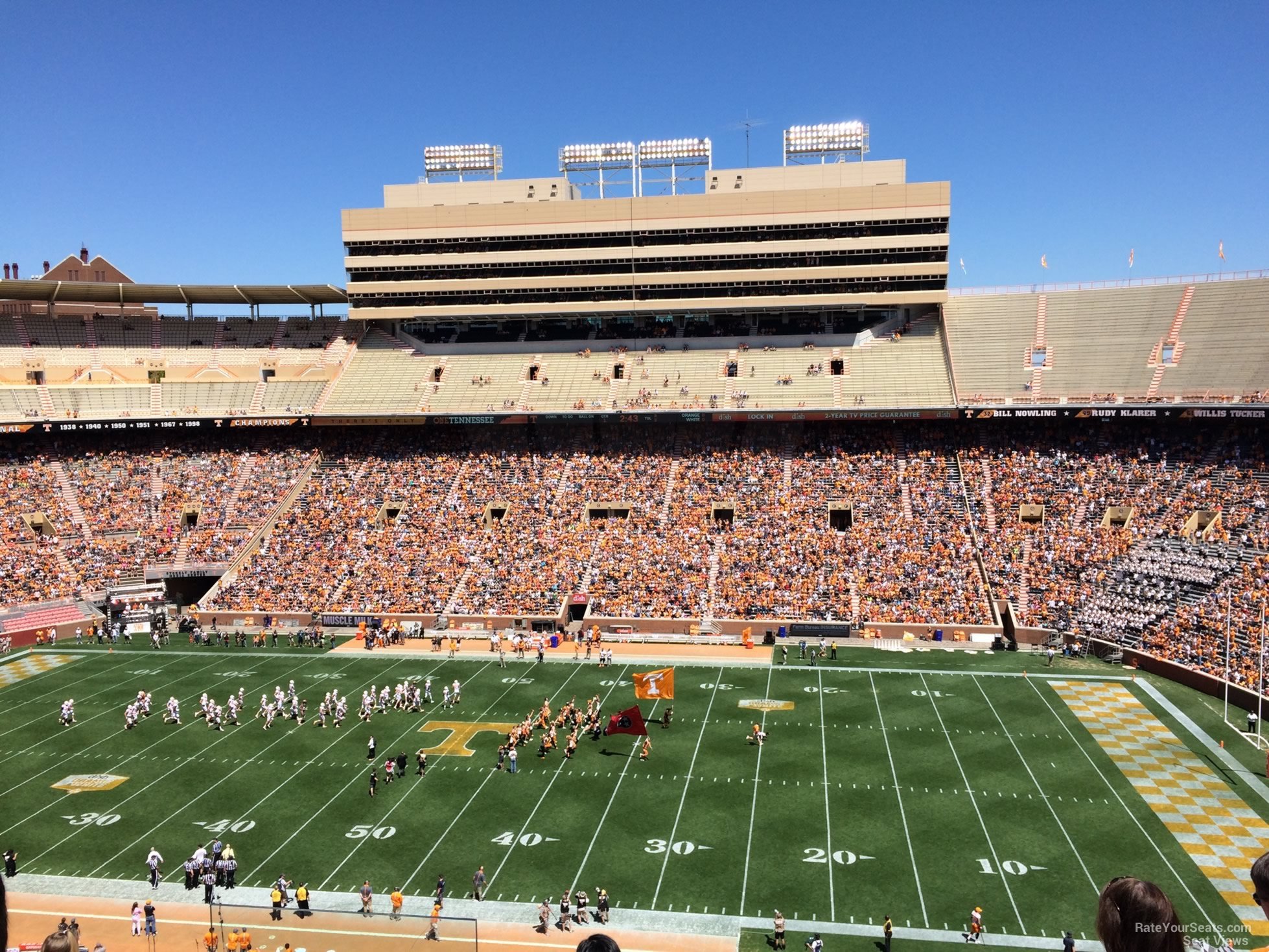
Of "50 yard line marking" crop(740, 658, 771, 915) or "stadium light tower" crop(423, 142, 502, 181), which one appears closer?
"50 yard line marking" crop(740, 658, 771, 915)

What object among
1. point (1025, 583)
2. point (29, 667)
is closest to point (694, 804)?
point (1025, 583)

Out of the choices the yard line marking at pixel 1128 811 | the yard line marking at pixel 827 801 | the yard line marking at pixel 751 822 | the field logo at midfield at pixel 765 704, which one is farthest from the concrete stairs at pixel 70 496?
the yard line marking at pixel 1128 811

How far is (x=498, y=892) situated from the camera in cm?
2275

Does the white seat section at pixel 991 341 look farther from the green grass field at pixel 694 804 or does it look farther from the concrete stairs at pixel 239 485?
the concrete stairs at pixel 239 485

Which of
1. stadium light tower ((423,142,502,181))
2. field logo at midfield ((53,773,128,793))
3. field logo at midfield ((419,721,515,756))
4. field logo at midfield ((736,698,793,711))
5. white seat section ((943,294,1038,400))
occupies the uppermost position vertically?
stadium light tower ((423,142,502,181))

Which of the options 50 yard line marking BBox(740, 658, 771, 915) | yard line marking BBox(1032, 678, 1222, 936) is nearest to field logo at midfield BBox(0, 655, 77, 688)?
50 yard line marking BBox(740, 658, 771, 915)

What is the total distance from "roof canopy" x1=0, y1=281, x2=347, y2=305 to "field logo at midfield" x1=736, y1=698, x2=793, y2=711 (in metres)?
47.5

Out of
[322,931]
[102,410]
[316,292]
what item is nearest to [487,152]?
[316,292]

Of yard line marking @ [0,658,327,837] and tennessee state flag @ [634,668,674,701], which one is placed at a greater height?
tennessee state flag @ [634,668,674,701]

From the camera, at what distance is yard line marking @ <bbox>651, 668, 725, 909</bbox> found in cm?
2290

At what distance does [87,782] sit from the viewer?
2969 cm

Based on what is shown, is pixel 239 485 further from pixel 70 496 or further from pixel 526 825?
pixel 526 825

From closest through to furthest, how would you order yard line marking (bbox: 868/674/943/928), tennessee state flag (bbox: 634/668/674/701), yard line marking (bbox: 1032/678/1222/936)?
yard line marking (bbox: 1032/678/1222/936) → yard line marking (bbox: 868/674/943/928) → tennessee state flag (bbox: 634/668/674/701)

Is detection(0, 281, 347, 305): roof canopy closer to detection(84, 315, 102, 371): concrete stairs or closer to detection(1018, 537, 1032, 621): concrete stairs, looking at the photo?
detection(84, 315, 102, 371): concrete stairs
